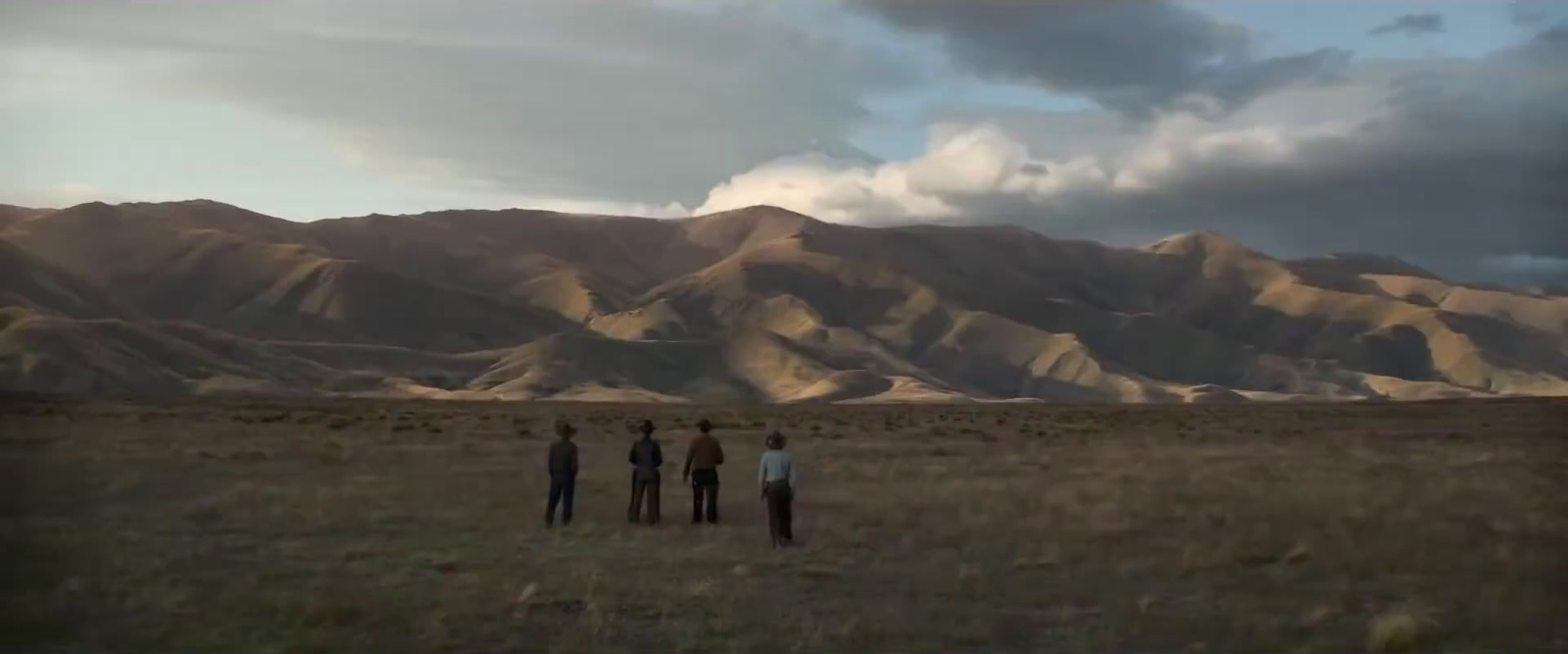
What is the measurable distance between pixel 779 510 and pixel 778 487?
36 cm

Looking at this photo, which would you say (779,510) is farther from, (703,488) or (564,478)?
(564,478)

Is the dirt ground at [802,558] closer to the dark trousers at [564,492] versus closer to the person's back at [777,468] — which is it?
the dark trousers at [564,492]

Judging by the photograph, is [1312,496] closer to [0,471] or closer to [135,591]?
[135,591]

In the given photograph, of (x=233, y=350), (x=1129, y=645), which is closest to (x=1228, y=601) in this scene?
(x=1129, y=645)

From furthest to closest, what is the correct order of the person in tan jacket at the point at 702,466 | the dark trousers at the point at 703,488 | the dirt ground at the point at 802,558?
1. the dark trousers at the point at 703,488
2. the person in tan jacket at the point at 702,466
3. the dirt ground at the point at 802,558

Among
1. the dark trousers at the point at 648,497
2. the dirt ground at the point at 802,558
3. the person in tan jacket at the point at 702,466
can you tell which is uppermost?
the person in tan jacket at the point at 702,466

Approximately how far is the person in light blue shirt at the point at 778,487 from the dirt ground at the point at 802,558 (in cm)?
43

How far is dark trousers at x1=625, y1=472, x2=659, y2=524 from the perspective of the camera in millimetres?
21102

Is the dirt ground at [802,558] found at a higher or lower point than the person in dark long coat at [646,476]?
lower

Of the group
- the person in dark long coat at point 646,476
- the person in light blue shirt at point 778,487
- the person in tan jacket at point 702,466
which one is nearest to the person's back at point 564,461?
the person in dark long coat at point 646,476

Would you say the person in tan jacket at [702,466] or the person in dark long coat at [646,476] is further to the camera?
the person in dark long coat at [646,476]

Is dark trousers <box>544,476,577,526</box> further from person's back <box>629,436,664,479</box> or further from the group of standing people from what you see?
person's back <box>629,436,664,479</box>

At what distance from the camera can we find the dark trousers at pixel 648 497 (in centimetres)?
2110

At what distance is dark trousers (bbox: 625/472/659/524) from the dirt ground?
0.49m
